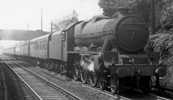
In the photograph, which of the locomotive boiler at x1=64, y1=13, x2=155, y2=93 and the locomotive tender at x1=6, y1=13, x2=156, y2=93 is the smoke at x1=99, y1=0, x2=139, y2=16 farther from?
the locomotive boiler at x1=64, y1=13, x2=155, y2=93

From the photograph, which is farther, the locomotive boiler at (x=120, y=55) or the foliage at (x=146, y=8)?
the foliage at (x=146, y=8)

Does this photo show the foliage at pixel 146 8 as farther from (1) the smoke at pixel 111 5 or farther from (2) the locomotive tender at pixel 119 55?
(2) the locomotive tender at pixel 119 55

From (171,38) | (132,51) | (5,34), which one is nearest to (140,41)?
(132,51)

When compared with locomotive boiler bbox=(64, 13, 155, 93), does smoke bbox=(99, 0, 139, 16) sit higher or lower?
higher

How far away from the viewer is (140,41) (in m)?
12.3

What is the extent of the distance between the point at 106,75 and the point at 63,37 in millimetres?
6975

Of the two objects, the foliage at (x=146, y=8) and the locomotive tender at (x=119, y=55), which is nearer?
the locomotive tender at (x=119, y=55)

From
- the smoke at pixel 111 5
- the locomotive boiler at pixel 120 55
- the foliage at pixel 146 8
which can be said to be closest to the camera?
the locomotive boiler at pixel 120 55

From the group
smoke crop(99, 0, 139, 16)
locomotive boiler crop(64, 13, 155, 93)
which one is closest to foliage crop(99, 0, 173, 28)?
smoke crop(99, 0, 139, 16)

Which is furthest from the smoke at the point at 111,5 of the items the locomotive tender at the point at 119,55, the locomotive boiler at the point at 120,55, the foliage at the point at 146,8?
the locomotive boiler at the point at 120,55

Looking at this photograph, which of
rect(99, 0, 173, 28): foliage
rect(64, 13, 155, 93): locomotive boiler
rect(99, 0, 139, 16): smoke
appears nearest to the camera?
rect(64, 13, 155, 93): locomotive boiler

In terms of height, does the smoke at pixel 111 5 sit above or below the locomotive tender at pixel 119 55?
above

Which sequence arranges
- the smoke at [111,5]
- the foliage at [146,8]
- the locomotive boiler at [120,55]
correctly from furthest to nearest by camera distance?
the smoke at [111,5] < the foliage at [146,8] < the locomotive boiler at [120,55]

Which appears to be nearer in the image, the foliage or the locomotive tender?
the locomotive tender
